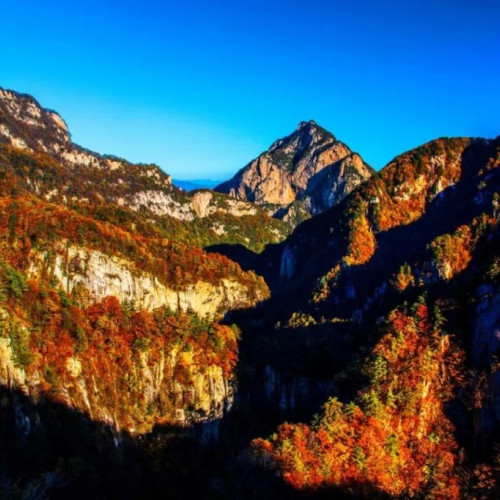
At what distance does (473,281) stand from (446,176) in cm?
9769

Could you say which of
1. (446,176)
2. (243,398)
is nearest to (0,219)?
(243,398)

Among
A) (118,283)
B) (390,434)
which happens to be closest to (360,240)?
(118,283)

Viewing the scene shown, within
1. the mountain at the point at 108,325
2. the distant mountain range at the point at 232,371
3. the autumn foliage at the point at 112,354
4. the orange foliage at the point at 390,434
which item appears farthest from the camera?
the mountain at the point at 108,325

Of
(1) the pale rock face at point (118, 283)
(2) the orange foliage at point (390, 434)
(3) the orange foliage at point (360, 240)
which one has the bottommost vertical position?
(2) the orange foliage at point (390, 434)

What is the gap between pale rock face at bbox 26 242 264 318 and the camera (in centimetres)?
8262

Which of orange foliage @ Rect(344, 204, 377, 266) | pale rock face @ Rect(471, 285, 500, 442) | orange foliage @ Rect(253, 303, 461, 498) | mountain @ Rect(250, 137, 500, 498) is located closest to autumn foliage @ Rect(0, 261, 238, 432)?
mountain @ Rect(250, 137, 500, 498)

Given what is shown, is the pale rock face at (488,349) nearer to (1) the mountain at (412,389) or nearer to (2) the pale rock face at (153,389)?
(1) the mountain at (412,389)

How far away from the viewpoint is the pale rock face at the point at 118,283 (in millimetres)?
82625

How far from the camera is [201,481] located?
69688 mm

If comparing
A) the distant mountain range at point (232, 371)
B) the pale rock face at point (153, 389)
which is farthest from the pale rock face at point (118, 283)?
the pale rock face at point (153, 389)

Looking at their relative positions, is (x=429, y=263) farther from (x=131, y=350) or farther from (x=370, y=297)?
(x=131, y=350)

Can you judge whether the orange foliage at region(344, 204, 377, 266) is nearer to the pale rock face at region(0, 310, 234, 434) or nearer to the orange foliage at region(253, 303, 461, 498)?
the pale rock face at region(0, 310, 234, 434)

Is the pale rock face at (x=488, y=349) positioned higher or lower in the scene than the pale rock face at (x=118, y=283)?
lower

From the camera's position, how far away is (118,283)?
8750 cm
